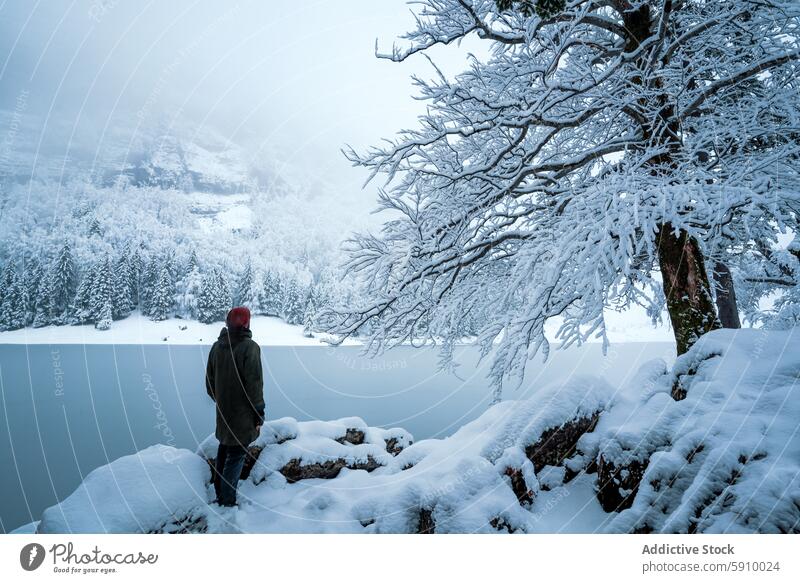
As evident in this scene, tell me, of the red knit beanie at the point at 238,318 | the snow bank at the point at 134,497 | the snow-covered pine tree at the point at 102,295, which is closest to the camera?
the snow bank at the point at 134,497

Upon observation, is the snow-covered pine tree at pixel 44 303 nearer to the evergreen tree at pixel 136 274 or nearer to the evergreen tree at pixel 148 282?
the evergreen tree at pixel 136 274

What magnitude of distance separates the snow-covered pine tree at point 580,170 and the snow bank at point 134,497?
217 centimetres

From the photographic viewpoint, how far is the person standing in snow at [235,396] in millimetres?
3051

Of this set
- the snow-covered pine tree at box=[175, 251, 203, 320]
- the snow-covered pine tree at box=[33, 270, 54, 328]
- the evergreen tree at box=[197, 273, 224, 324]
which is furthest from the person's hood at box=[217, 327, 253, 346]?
the snow-covered pine tree at box=[175, 251, 203, 320]

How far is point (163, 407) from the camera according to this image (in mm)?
14766

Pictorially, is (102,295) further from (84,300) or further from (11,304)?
(11,304)

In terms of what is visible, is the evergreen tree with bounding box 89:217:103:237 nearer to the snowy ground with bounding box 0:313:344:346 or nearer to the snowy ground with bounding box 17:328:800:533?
the snowy ground with bounding box 0:313:344:346

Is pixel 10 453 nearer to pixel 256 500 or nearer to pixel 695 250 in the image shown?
pixel 256 500

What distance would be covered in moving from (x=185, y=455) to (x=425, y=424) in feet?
37.6

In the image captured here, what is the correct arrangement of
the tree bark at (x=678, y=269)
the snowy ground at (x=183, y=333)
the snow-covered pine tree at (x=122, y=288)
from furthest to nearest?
the snow-covered pine tree at (x=122, y=288), the snowy ground at (x=183, y=333), the tree bark at (x=678, y=269)

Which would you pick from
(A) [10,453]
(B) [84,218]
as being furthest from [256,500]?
(A) [10,453]

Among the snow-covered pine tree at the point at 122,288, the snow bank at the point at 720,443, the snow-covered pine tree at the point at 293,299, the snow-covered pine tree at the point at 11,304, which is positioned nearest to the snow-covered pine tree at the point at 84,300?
the snow-covered pine tree at the point at 122,288

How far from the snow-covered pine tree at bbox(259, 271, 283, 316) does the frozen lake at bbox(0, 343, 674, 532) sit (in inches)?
116

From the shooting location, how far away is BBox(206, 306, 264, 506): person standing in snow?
120 inches
